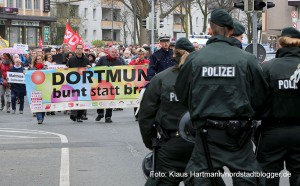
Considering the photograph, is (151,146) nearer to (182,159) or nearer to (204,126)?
(182,159)

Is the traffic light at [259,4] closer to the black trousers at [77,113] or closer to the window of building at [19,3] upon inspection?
the black trousers at [77,113]

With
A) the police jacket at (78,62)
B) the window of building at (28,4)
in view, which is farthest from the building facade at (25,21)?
the police jacket at (78,62)

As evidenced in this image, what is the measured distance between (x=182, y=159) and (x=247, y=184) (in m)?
1.09

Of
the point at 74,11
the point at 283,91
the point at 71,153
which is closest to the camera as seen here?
the point at 283,91

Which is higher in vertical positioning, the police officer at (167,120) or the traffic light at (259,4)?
the traffic light at (259,4)

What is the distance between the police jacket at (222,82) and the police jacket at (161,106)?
0.79m

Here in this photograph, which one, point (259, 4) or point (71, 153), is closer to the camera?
point (71, 153)

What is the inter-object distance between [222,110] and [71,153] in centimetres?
776

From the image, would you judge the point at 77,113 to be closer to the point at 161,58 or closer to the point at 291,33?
the point at 161,58

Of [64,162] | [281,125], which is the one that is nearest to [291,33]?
[281,125]

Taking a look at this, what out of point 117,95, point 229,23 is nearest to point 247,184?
point 229,23

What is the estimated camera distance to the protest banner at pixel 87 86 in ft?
69.8

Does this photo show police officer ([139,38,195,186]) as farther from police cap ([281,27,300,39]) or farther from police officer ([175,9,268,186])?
police cap ([281,27,300,39])

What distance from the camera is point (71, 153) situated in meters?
13.7
